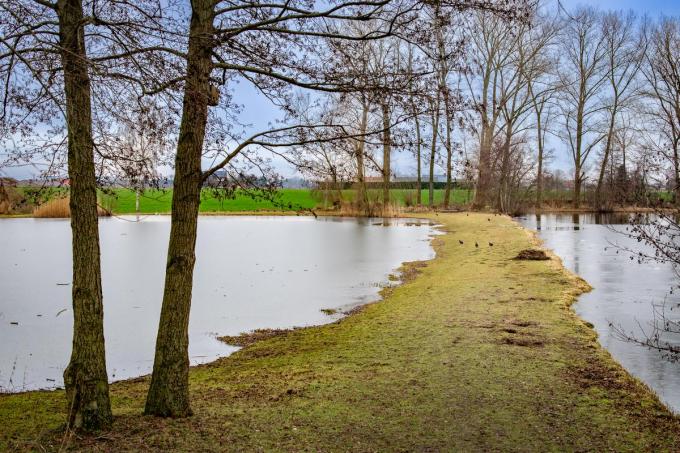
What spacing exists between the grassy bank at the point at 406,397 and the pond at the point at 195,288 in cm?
116

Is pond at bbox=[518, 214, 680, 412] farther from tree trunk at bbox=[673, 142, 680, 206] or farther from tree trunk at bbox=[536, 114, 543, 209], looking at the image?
tree trunk at bbox=[536, 114, 543, 209]

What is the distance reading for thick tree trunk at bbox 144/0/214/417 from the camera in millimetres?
4734

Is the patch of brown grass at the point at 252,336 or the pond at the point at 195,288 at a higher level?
the pond at the point at 195,288

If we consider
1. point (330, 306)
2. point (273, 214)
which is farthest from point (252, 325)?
point (273, 214)

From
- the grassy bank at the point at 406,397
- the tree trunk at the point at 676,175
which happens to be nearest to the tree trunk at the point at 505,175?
the grassy bank at the point at 406,397

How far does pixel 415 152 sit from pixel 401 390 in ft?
7.20

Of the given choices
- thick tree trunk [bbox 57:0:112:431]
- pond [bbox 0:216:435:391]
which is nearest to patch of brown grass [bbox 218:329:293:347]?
pond [bbox 0:216:435:391]

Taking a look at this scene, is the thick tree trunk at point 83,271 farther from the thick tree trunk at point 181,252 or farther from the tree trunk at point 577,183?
the tree trunk at point 577,183

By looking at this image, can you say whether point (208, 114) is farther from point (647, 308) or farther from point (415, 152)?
point (647, 308)

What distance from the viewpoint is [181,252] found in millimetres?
4734

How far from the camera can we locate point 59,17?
4.38 m

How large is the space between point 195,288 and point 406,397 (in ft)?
26.7

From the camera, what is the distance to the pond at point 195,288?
798 centimetres

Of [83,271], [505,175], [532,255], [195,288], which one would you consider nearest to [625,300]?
[532,255]
